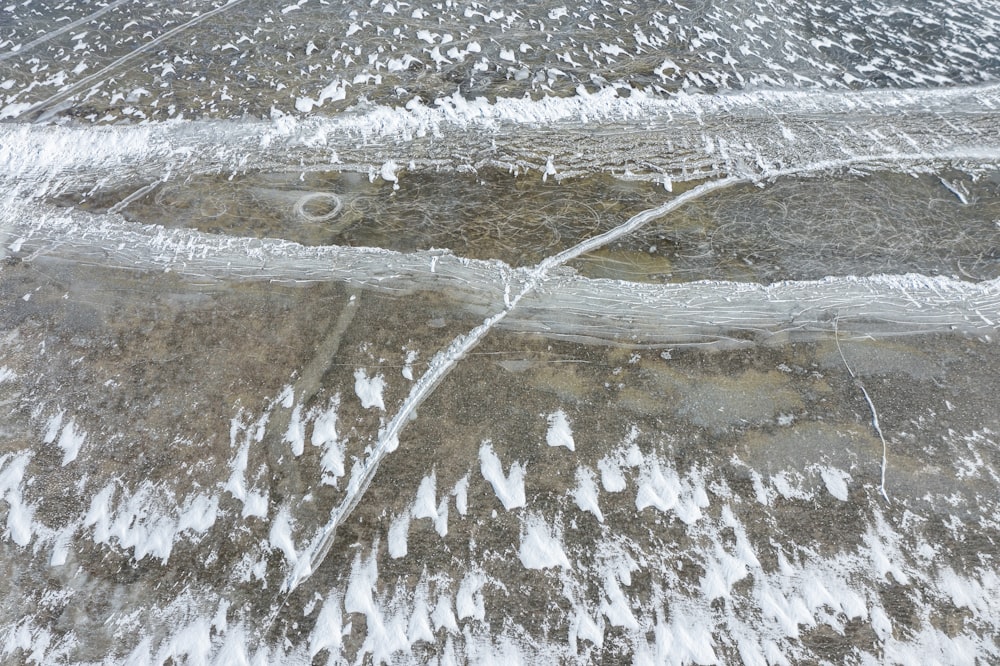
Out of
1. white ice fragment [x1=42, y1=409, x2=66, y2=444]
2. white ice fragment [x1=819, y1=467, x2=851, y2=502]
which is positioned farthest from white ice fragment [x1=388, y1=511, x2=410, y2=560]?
white ice fragment [x1=819, y1=467, x2=851, y2=502]

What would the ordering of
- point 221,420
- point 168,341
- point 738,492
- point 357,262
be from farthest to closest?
1. point 357,262
2. point 168,341
3. point 221,420
4. point 738,492

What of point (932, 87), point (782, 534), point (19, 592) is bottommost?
point (19, 592)

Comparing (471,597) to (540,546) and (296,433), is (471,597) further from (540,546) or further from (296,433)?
(296,433)

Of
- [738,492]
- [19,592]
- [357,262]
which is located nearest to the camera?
[19,592]

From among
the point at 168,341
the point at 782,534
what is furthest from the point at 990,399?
the point at 168,341

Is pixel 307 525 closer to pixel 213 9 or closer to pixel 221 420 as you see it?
pixel 221 420

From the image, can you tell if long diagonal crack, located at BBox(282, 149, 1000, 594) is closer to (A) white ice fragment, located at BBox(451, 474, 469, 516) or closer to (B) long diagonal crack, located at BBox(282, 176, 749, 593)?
(B) long diagonal crack, located at BBox(282, 176, 749, 593)

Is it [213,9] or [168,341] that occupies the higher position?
[213,9]
